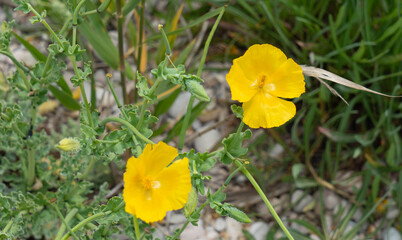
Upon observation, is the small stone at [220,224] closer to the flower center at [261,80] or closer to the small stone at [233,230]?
the small stone at [233,230]

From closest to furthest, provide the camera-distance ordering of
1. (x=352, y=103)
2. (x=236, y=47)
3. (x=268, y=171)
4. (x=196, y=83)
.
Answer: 1. (x=196, y=83)
2. (x=352, y=103)
3. (x=268, y=171)
4. (x=236, y=47)

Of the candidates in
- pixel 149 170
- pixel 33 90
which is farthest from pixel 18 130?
pixel 149 170

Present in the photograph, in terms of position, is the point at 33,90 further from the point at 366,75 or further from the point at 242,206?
the point at 366,75

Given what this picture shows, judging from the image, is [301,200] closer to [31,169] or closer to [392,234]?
[392,234]

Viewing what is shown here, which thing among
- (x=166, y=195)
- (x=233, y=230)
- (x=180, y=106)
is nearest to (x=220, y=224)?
(x=233, y=230)

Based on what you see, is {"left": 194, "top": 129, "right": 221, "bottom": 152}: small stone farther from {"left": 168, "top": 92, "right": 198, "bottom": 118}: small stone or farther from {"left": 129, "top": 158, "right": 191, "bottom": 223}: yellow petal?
{"left": 129, "top": 158, "right": 191, "bottom": 223}: yellow petal

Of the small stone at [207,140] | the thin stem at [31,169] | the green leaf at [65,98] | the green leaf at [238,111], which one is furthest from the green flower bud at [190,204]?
the small stone at [207,140]
